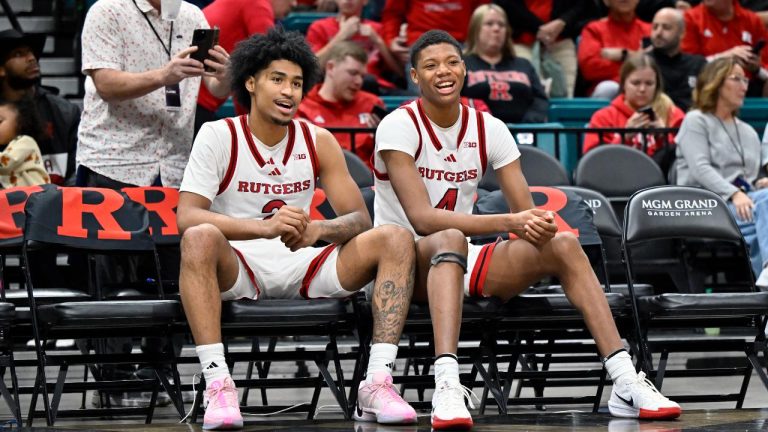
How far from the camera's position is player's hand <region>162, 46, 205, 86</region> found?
5051 mm

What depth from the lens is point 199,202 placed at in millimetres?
4605

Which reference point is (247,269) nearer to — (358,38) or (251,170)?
(251,170)

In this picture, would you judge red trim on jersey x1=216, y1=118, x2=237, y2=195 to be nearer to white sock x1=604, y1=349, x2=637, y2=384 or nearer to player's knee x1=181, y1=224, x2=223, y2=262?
player's knee x1=181, y1=224, x2=223, y2=262

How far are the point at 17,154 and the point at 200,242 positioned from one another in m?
2.02

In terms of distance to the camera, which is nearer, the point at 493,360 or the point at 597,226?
the point at 493,360

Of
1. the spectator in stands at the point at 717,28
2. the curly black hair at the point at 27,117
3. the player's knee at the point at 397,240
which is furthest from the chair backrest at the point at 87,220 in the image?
the spectator in stands at the point at 717,28

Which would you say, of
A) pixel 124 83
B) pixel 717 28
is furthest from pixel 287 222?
pixel 717 28

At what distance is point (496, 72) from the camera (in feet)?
26.3

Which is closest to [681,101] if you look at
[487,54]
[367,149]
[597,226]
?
[487,54]

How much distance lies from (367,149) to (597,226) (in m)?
2.04

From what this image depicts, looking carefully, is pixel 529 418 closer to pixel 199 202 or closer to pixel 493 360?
pixel 493 360

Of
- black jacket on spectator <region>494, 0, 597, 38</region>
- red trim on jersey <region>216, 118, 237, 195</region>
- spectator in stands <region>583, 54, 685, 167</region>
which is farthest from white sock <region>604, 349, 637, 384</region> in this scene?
black jacket on spectator <region>494, 0, 597, 38</region>

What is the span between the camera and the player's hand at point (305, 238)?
444cm

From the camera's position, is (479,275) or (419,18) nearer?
(479,275)
